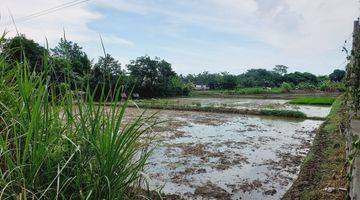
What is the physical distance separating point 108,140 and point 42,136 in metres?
0.29

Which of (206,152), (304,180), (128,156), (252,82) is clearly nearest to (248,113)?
(206,152)

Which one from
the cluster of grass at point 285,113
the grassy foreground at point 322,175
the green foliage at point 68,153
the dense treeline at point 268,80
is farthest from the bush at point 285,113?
the dense treeline at point 268,80

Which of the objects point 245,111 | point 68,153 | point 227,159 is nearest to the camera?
point 68,153

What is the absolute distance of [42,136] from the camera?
1517mm

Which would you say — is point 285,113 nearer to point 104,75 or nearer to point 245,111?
point 245,111

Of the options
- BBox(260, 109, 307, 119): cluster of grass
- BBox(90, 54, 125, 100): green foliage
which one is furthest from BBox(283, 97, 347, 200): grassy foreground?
BBox(260, 109, 307, 119): cluster of grass

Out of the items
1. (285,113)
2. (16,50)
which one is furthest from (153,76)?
(16,50)

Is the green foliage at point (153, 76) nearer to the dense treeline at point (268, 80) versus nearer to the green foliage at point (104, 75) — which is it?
the dense treeline at point (268, 80)

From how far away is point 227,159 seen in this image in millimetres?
6926

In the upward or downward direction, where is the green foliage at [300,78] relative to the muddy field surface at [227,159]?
upward

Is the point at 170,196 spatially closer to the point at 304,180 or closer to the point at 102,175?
the point at 304,180

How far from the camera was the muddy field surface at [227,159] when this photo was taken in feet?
16.1

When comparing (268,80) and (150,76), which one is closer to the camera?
(150,76)

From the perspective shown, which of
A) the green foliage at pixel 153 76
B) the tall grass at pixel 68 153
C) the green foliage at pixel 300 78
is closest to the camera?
the tall grass at pixel 68 153
